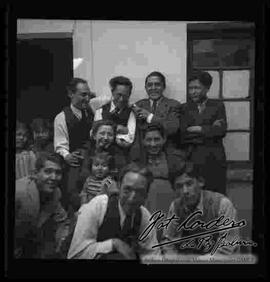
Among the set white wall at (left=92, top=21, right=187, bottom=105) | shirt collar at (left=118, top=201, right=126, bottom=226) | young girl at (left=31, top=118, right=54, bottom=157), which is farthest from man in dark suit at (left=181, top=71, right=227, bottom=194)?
young girl at (left=31, top=118, right=54, bottom=157)

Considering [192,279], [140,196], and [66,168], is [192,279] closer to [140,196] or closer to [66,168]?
[140,196]

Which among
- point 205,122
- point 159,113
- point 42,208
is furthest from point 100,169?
point 205,122

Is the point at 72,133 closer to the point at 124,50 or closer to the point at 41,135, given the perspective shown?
the point at 41,135

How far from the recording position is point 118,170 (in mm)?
4891

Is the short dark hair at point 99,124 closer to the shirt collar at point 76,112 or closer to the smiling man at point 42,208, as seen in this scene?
the shirt collar at point 76,112

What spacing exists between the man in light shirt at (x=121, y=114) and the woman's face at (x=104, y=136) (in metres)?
0.06

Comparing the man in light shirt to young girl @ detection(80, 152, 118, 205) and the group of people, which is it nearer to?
the group of people

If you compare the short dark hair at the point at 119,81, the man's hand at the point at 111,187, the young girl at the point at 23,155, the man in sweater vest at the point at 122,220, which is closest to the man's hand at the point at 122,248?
the man in sweater vest at the point at 122,220

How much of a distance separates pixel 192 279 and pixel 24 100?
224 cm

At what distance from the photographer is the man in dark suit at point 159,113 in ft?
16.1

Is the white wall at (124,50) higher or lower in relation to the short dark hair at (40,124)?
higher

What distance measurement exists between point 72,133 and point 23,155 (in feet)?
1.59

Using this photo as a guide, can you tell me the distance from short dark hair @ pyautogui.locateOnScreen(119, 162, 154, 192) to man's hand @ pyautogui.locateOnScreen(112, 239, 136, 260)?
55cm

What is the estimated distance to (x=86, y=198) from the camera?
16.0 ft
